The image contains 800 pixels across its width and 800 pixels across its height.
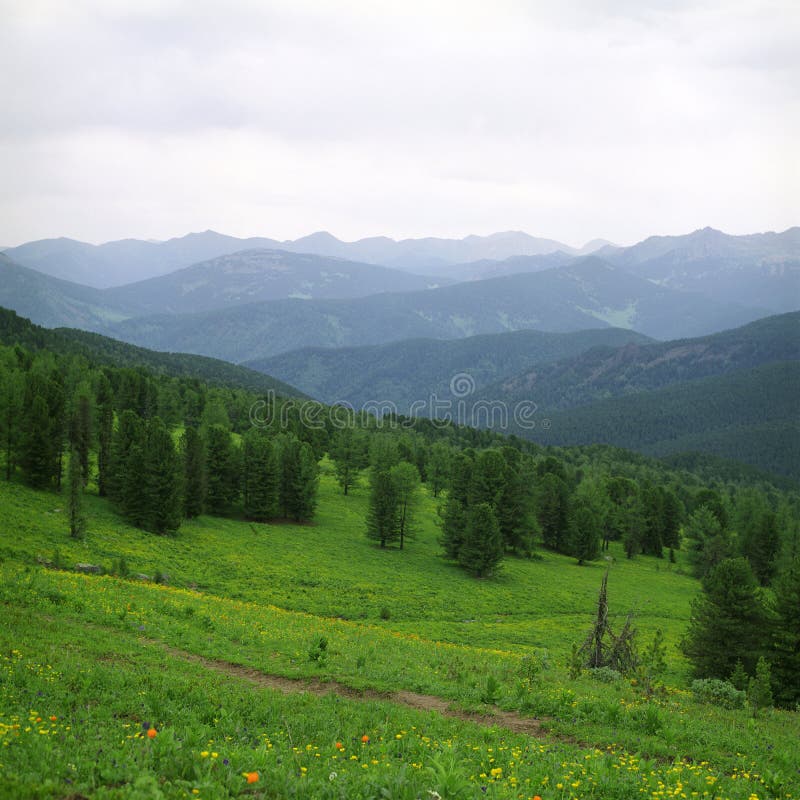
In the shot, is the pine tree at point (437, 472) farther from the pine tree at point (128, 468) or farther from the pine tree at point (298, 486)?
the pine tree at point (128, 468)

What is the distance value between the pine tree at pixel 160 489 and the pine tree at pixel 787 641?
52955mm

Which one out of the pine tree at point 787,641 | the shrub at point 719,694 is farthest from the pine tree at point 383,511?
the shrub at point 719,694

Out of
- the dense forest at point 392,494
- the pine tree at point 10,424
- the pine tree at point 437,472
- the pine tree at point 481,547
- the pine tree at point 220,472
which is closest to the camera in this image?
the dense forest at point 392,494

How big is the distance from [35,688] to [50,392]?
6536cm

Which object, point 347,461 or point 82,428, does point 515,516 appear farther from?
point 82,428

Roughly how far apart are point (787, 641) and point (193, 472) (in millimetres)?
59989

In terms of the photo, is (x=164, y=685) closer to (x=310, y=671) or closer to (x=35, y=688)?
(x=35, y=688)

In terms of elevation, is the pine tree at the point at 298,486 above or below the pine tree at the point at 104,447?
below

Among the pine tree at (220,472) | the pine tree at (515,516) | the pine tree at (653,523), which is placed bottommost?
the pine tree at (653,523)

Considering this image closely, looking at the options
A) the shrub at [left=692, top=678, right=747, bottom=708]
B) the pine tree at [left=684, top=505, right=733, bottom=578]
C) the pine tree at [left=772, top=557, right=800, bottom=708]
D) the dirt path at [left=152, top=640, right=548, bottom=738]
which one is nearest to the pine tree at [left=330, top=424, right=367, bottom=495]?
the pine tree at [left=684, top=505, right=733, bottom=578]

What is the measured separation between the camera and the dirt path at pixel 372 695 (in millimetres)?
15764

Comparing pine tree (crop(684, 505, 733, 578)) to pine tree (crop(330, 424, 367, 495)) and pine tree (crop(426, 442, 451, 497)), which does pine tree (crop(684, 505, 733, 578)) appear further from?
pine tree (crop(330, 424, 367, 495))

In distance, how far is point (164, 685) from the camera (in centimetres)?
1452

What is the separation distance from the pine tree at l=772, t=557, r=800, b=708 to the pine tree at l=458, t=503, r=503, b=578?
32491 millimetres
